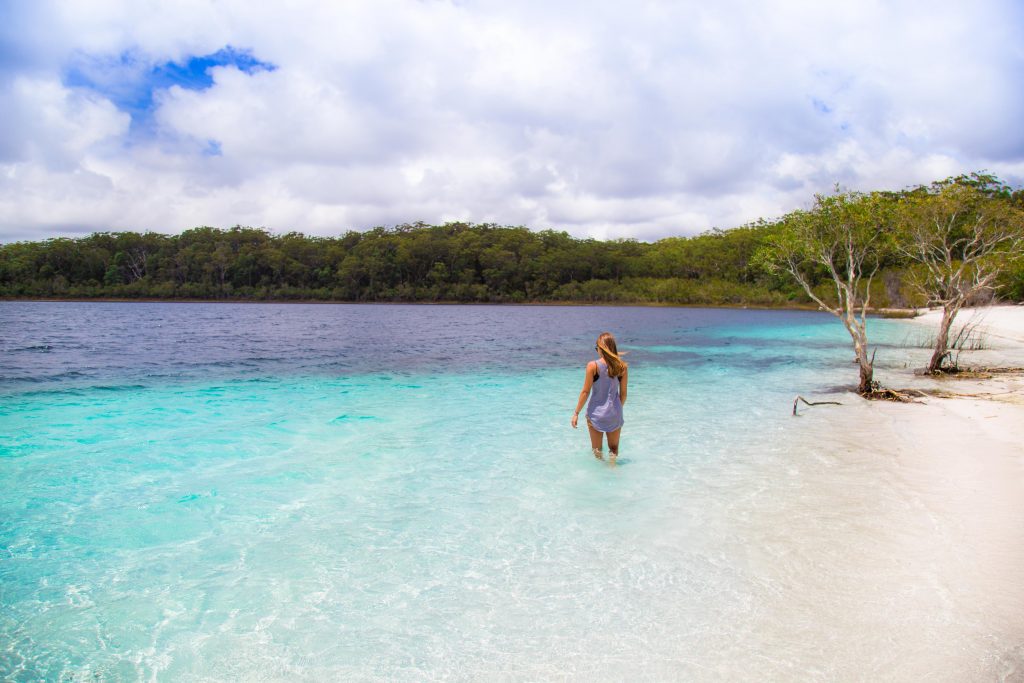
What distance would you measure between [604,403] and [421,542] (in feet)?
11.6

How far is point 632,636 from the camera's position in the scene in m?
4.65

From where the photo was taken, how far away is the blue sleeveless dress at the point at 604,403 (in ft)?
27.8

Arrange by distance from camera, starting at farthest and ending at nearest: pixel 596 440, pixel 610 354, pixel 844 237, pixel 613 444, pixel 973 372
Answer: pixel 973 372 → pixel 844 237 → pixel 596 440 → pixel 613 444 → pixel 610 354

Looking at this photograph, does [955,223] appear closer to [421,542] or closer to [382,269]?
[421,542]

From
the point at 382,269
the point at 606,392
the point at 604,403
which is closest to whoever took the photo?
the point at 606,392

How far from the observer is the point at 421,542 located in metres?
6.55

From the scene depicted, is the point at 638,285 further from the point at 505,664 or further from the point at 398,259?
the point at 505,664

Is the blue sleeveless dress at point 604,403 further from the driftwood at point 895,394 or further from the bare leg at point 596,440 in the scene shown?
the driftwood at point 895,394

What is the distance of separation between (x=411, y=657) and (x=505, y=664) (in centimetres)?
72

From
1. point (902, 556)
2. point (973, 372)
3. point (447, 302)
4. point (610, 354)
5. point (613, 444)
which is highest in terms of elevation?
point (447, 302)

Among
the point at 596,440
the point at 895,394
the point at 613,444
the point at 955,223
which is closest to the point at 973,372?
the point at 955,223

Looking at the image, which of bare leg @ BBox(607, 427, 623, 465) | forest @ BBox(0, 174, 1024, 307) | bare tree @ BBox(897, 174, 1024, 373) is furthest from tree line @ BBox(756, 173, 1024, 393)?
forest @ BBox(0, 174, 1024, 307)

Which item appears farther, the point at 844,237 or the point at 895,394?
the point at 844,237

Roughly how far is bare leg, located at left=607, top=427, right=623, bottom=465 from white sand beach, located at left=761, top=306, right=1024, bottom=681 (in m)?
2.54
